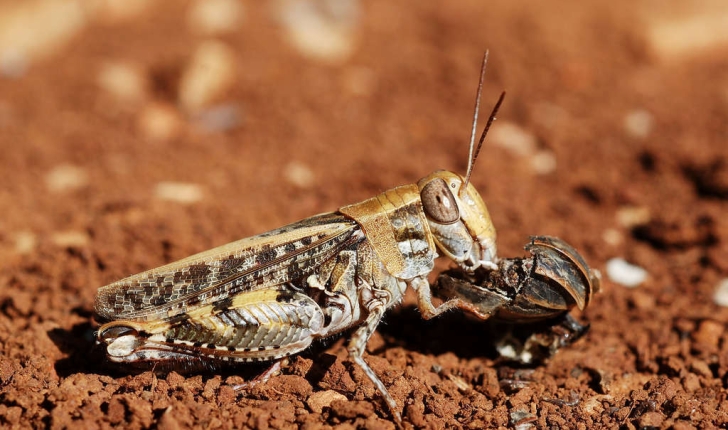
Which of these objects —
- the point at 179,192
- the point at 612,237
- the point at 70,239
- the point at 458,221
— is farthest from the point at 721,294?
the point at 70,239

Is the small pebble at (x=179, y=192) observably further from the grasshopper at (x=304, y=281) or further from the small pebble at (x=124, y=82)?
the small pebble at (x=124, y=82)

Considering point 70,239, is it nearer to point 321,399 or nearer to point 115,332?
point 115,332

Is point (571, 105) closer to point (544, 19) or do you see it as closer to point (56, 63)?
point (544, 19)

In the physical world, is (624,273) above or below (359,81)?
below

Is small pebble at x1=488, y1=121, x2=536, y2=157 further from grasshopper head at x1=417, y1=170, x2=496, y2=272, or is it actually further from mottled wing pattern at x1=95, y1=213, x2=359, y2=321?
mottled wing pattern at x1=95, y1=213, x2=359, y2=321

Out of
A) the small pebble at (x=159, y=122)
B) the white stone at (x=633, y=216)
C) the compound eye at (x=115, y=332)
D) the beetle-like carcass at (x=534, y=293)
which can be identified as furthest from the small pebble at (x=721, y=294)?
the small pebble at (x=159, y=122)

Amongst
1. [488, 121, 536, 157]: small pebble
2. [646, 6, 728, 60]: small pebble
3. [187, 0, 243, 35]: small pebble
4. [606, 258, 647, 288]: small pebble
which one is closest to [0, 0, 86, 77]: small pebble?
[187, 0, 243, 35]: small pebble
